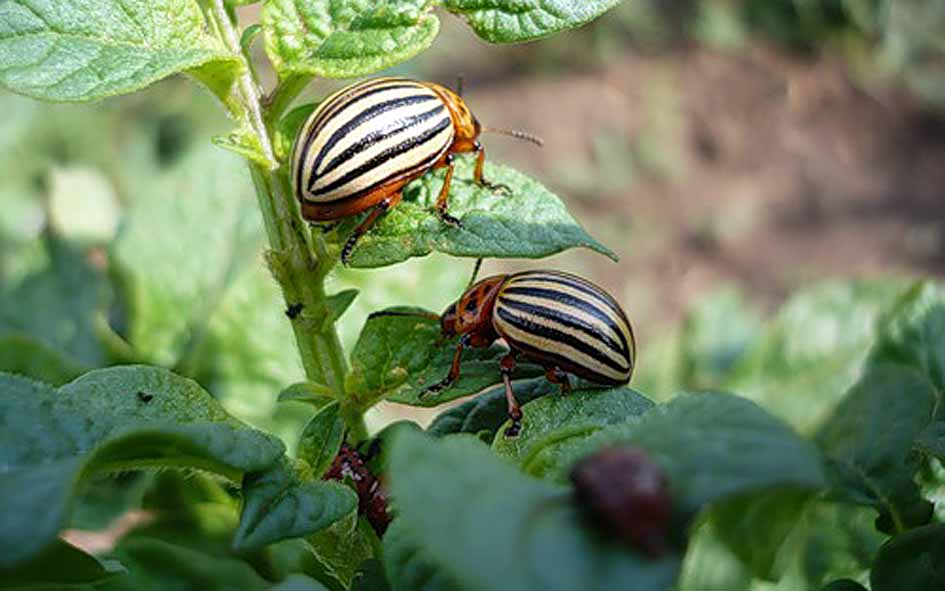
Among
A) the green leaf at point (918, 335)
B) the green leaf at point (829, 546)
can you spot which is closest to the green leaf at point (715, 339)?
the green leaf at point (918, 335)

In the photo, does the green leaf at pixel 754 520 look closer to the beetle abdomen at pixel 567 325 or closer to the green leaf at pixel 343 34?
the beetle abdomen at pixel 567 325

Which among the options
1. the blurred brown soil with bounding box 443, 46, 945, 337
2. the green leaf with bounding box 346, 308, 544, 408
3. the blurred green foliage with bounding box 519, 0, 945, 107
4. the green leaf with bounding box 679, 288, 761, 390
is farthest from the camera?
the blurred green foliage with bounding box 519, 0, 945, 107

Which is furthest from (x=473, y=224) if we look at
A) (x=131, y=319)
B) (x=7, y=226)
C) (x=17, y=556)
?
(x=7, y=226)

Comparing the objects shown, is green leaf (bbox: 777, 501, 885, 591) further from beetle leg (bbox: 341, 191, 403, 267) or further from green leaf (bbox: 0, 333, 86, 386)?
green leaf (bbox: 0, 333, 86, 386)

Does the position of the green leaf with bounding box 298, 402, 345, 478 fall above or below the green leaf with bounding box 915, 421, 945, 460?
above

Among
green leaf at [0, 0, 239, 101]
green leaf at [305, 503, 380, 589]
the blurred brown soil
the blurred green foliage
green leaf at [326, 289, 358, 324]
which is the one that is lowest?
the blurred brown soil

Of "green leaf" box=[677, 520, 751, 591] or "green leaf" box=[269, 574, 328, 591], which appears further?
→ "green leaf" box=[677, 520, 751, 591]

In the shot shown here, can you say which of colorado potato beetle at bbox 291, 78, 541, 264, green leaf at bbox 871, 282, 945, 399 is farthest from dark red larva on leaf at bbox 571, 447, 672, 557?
green leaf at bbox 871, 282, 945, 399
